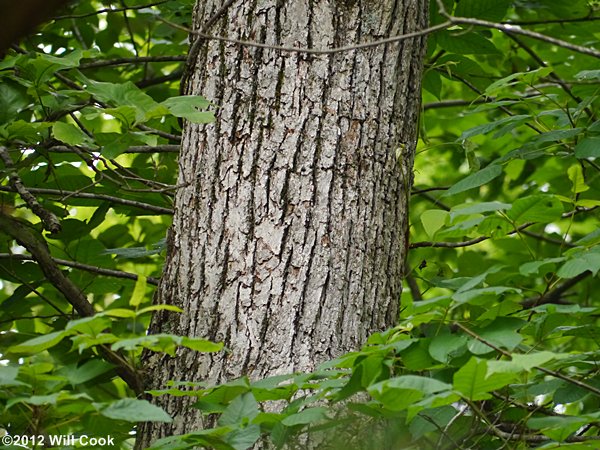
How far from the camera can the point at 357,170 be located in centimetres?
217

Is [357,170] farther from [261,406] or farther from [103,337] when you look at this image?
[103,337]

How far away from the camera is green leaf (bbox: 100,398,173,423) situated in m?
1.45

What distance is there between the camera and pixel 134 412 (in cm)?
148

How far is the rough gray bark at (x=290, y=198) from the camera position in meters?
2.05

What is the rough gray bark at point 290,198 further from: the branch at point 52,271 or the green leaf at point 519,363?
the green leaf at point 519,363

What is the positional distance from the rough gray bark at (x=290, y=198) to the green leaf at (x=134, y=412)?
0.54 m

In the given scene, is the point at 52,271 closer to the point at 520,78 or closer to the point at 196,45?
the point at 196,45

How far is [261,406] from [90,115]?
867 millimetres

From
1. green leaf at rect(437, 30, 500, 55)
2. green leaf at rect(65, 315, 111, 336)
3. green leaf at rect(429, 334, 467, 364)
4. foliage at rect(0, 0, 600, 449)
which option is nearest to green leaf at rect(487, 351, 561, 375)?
foliage at rect(0, 0, 600, 449)

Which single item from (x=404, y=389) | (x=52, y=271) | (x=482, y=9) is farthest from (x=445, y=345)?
(x=482, y=9)

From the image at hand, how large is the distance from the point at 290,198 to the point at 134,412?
819 mm

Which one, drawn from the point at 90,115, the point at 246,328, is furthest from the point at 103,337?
the point at 90,115

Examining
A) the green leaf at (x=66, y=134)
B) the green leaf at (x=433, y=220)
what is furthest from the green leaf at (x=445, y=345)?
the green leaf at (x=66, y=134)

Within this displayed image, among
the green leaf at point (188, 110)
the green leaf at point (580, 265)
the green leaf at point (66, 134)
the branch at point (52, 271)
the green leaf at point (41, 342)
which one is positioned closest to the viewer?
the green leaf at point (41, 342)
